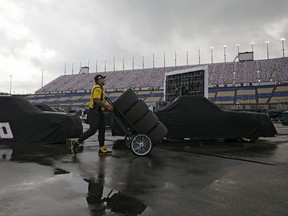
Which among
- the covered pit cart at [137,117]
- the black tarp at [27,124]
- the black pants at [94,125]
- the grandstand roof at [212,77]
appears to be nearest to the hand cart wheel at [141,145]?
the covered pit cart at [137,117]

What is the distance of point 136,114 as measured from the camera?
17.5ft

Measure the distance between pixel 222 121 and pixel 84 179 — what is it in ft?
16.9

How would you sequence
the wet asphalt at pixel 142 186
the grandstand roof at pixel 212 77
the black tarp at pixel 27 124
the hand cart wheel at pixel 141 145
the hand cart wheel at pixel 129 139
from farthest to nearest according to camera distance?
1. the grandstand roof at pixel 212 77
2. the black tarp at pixel 27 124
3. the hand cart wheel at pixel 129 139
4. the hand cart wheel at pixel 141 145
5. the wet asphalt at pixel 142 186

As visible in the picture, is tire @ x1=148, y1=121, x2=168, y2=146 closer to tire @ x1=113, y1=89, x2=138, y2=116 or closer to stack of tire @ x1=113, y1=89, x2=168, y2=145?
stack of tire @ x1=113, y1=89, x2=168, y2=145

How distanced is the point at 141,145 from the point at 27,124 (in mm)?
3324

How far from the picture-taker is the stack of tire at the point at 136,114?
530 cm

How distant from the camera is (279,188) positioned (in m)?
2.90

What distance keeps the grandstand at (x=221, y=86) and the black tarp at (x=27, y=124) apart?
26730 millimetres

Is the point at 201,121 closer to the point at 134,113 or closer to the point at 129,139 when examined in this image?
the point at 129,139

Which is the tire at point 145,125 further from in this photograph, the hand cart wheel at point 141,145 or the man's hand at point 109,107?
the man's hand at point 109,107

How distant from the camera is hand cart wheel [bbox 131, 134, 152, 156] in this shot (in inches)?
202

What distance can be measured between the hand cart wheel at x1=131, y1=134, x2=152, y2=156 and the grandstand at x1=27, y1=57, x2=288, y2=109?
2768 centimetres

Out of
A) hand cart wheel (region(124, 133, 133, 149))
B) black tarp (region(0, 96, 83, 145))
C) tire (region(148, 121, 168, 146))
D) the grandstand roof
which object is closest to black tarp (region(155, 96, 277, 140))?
hand cart wheel (region(124, 133, 133, 149))

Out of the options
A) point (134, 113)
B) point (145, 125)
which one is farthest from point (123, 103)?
point (145, 125)
